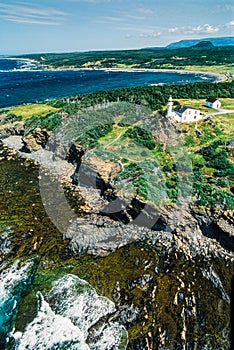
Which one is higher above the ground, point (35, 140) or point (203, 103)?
point (203, 103)

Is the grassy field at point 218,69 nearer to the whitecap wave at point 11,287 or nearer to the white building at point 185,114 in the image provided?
the white building at point 185,114

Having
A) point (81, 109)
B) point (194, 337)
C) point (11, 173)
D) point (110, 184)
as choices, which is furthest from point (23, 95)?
point (194, 337)

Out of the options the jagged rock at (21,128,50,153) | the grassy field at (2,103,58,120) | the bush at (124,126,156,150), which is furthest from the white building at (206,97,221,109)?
the grassy field at (2,103,58,120)

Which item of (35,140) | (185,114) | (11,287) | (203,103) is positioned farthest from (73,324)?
(203,103)

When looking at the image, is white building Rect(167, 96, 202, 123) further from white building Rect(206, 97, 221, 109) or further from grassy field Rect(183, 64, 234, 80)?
grassy field Rect(183, 64, 234, 80)

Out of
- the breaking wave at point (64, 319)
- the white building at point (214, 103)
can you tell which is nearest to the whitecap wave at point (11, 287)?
the breaking wave at point (64, 319)

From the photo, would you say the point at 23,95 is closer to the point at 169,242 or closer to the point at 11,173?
the point at 11,173

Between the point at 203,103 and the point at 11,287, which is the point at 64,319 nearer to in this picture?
the point at 11,287

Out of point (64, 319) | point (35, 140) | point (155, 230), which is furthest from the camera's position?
point (35, 140)
